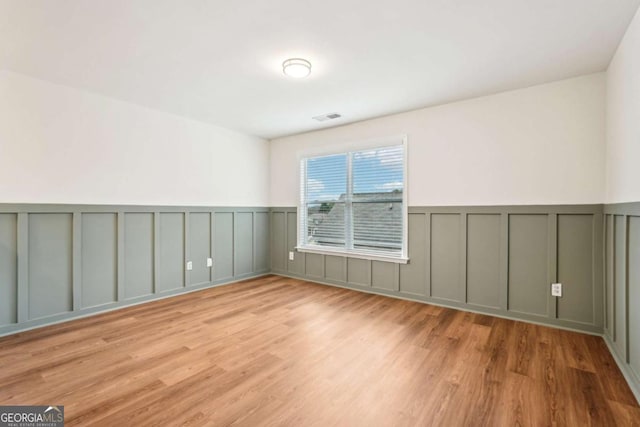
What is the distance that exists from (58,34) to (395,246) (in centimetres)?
393

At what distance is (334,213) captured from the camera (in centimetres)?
479

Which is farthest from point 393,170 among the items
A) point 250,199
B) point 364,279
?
point 250,199

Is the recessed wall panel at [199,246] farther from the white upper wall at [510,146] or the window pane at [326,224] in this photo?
the white upper wall at [510,146]

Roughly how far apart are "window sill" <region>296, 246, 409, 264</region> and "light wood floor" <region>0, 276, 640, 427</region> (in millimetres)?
831

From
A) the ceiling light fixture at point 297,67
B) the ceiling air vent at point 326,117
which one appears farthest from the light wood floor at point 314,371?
the ceiling air vent at point 326,117

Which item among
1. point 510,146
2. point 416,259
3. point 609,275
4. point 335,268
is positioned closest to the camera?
point 609,275

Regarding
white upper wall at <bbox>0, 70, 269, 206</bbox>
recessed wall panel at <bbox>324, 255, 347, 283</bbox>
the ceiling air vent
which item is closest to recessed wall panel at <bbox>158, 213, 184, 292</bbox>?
white upper wall at <bbox>0, 70, 269, 206</bbox>

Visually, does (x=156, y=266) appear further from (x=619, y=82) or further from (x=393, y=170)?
(x=619, y=82)

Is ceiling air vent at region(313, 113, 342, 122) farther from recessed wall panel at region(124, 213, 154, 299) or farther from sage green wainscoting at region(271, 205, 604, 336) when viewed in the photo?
recessed wall panel at region(124, 213, 154, 299)

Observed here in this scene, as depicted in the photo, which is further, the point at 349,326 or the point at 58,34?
the point at 349,326

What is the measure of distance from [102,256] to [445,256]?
4032 millimetres

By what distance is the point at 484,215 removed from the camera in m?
3.46

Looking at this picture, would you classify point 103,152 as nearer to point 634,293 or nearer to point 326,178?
point 326,178

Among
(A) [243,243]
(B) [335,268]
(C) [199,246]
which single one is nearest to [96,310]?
(C) [199,246]
